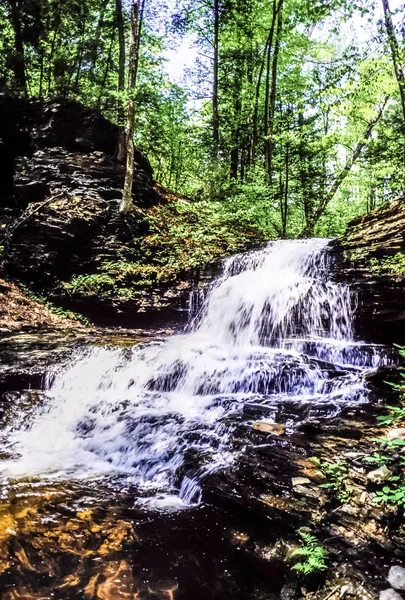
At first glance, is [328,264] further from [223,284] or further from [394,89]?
[394,89]

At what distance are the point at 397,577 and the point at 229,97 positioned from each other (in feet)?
65.2

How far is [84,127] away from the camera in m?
14.3

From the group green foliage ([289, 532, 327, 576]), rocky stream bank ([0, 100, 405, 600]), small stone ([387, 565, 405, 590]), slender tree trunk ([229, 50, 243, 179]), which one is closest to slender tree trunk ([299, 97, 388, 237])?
slender tree trunk ([229, 50, 243, 179])

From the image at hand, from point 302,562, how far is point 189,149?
54.5 feet

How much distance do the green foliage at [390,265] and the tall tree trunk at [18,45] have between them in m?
14.7

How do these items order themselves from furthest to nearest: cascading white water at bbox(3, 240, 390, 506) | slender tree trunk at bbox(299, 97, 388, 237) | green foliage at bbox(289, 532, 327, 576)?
1. slender tree trunk at bbox(299, 97, 388, 237)
2. cascading white water at bbox(3, 240, 390, 506)
3. green foliage at bbox(289, 532, 327, 576)

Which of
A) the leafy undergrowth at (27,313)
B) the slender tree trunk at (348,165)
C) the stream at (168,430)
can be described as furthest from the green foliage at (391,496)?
the slender tree trunk at (348,165)

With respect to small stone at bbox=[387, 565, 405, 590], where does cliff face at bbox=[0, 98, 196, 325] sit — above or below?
above

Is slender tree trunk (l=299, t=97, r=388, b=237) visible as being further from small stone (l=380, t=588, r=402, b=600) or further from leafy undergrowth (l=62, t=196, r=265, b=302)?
small stone (l=380, t=588, r=402, b=600)

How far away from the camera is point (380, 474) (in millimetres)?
3158

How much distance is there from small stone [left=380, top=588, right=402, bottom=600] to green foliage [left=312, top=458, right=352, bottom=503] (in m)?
0.77

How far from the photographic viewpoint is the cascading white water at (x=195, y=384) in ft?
15.8

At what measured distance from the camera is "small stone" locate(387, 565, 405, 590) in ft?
7.84

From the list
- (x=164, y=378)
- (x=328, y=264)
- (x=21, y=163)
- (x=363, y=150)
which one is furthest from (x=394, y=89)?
(x=21, y=163)
